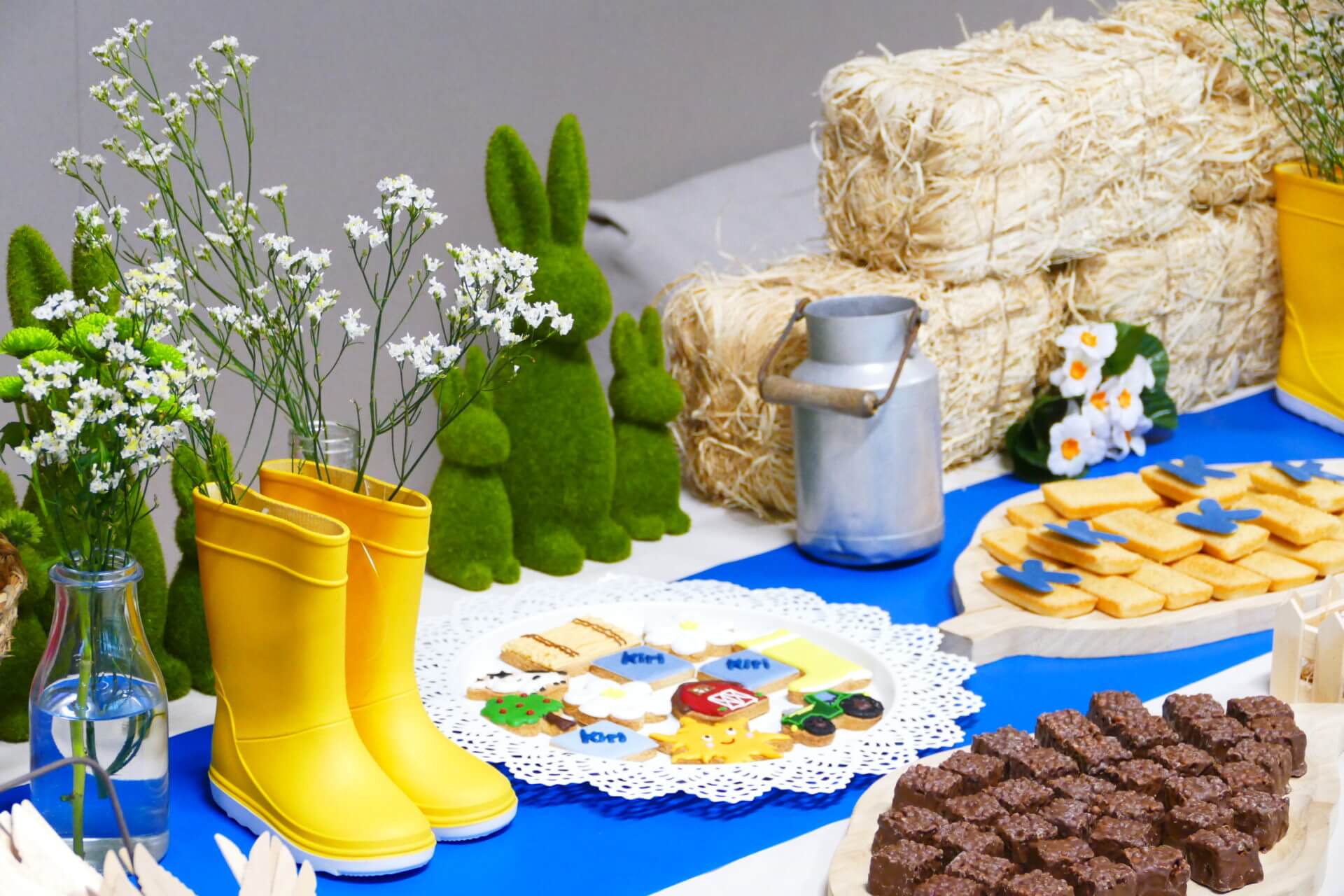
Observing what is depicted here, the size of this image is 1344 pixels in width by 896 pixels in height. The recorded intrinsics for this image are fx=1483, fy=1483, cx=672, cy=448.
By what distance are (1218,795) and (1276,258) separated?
1318mm

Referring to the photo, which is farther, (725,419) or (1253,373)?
(1253,373)

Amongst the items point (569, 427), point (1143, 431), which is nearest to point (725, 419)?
point (569, 427)

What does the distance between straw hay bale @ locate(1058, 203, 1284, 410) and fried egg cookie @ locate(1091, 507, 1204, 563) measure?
16.3 inches

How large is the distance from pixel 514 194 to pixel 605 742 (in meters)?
0.54

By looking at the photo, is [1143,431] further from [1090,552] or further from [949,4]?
[949,4]

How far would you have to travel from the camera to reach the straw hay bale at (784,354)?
1646 millimetres

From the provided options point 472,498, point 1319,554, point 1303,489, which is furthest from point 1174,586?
point 472,498

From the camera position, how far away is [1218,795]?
936 mm

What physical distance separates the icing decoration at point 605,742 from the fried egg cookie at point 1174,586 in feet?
1.76

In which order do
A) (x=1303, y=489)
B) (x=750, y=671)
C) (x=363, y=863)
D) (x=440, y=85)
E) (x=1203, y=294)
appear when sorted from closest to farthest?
1. (x=363, y=863)
2. (x=750, y=671)
3. (x=1303, y=489)
4. (x=1203, y=294)
5. (x=440, y=85)

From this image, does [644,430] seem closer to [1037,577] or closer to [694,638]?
[694,638]

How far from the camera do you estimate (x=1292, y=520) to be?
148cm

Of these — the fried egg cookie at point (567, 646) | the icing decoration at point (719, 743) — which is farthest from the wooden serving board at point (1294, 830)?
the fried egg cookie at point (567, 646)

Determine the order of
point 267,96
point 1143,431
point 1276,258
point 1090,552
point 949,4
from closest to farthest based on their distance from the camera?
1. point 1090,552
2. point 1143,431
3. point 1276,258
4. point 267,96
5. point 949,4
